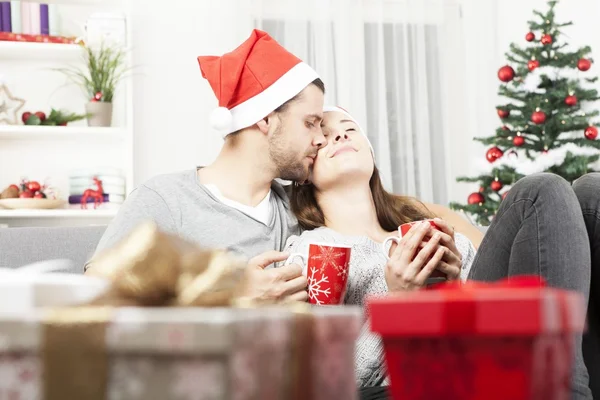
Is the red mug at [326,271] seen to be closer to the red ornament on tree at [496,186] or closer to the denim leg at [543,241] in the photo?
the denim leg at [543,241]

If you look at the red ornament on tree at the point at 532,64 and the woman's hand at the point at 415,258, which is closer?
the woman's hand at the point at 415,258

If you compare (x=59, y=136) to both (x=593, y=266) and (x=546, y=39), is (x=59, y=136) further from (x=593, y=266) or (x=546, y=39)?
(x=593, y=266)

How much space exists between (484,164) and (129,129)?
1.83 meters

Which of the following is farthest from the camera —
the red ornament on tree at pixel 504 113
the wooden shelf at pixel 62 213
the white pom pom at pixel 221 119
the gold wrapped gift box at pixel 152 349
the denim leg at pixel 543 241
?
the red ornament on tree at pixel 504 113

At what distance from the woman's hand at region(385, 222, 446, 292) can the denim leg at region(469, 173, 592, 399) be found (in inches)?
3.7

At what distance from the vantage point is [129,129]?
412 centimetres

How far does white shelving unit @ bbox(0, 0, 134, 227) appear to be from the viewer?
4.15 metres

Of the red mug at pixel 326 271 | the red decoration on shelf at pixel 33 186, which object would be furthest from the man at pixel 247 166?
the red decoration on shelf at pixel 33 186

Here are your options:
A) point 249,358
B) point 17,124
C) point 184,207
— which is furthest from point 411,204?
point 17,124

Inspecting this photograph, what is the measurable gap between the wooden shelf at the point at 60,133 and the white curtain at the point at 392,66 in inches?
39.7

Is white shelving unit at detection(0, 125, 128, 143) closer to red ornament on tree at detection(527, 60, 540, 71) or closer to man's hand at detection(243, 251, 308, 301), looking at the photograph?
red ornament on tree at detection(527, 60, 540, 71)

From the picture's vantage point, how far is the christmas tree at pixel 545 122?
389cm

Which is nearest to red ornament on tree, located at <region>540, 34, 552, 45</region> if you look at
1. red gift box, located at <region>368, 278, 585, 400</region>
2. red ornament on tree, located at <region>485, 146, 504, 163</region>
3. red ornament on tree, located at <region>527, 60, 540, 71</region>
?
red ornament on tree, located at <region>527, 60, 540, 71</region>

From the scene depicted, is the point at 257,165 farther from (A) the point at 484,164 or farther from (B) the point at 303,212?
(A) the point at 484,164
